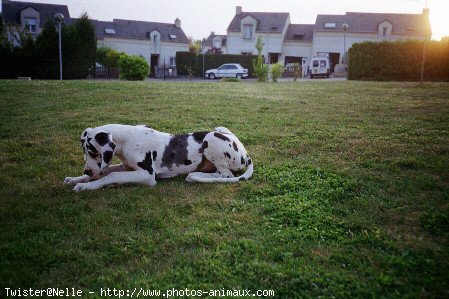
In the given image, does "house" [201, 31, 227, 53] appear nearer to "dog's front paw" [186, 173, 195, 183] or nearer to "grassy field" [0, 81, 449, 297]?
"grassy field" [0, 81, 449, 297]

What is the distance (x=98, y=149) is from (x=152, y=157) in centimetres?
85

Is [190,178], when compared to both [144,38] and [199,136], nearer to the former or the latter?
[199,136]

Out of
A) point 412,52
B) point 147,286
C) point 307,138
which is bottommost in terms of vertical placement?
point 147,286

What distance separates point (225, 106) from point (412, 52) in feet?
75.7

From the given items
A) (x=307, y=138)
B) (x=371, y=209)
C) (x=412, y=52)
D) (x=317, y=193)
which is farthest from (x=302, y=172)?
(x=412, y=52)

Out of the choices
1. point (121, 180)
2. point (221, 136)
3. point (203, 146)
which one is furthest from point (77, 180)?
point (221, 136)

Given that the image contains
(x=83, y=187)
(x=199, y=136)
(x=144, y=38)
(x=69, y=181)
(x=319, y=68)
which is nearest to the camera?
(x=83, y=187)

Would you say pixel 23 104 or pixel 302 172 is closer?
pixel 302 172

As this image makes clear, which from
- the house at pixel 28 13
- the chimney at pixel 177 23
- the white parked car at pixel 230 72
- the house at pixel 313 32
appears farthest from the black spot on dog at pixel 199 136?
the chimney at pixel 177 23

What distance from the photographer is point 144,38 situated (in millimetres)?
60281

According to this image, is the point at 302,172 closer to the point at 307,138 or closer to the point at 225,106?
the point at 307,138

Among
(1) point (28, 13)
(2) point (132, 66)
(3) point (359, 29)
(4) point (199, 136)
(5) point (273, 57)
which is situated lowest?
(4) point (199, 136)

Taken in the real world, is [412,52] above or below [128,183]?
above

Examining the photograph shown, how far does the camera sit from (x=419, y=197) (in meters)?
4.89
